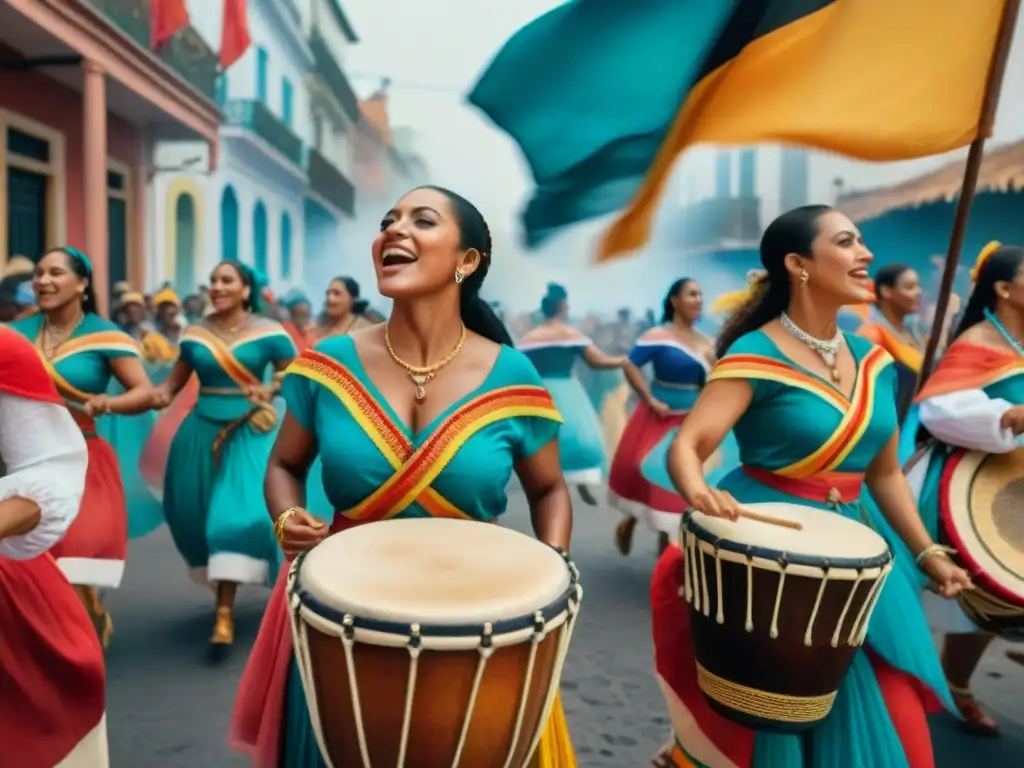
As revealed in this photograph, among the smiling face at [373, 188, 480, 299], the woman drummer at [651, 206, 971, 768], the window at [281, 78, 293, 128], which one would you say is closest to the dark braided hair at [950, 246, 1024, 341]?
the woman drummer at [651, 206, 971, 768]

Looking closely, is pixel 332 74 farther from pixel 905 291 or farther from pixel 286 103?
pixel 905 291

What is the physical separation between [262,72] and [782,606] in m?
11.6

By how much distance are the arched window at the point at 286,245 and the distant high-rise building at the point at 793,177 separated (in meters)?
7.04

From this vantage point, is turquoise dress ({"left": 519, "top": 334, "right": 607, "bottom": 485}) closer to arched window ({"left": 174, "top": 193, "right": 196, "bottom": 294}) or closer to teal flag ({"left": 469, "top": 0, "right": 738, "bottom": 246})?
teal flag ({"left": 469, "top": 0, "right": 738, "bottom": 246})

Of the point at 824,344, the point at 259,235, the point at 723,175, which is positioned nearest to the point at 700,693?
the point at 824,344

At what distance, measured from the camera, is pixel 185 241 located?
11438 mm

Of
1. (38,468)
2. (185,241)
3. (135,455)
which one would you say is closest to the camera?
(38,468)

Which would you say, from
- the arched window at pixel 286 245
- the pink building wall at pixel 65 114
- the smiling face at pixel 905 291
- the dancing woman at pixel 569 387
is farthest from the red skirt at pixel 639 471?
the arched window at pixel 286 245

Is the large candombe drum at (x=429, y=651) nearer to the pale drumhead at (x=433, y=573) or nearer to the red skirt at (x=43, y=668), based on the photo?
the pale drumhead at (x=433, y=573)

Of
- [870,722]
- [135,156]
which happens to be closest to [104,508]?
[870,722]

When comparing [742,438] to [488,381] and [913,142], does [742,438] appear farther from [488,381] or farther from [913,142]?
[913,142]

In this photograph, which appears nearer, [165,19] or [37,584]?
[37,584]

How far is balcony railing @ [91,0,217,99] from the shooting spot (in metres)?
8.94

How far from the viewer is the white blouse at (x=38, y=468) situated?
179cm
